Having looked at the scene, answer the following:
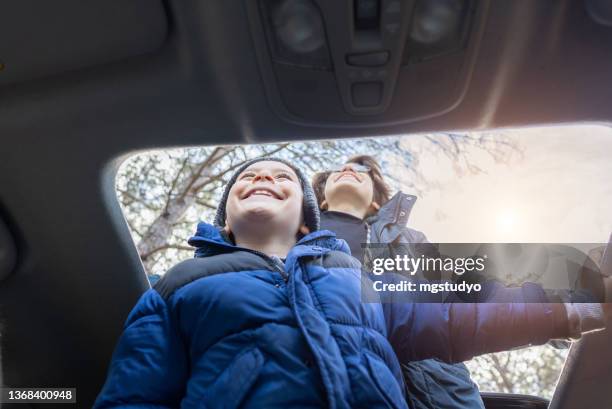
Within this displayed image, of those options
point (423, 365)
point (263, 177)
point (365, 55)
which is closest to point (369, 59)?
point (365, 55)

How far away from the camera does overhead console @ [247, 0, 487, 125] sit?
916 mm

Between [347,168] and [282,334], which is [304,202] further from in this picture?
[282,334]

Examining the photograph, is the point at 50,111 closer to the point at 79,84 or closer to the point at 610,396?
the point at 79,84

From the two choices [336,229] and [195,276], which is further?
[336,229]

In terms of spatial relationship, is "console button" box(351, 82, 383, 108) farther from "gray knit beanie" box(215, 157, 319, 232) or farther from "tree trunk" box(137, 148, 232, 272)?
"tree trunk" box(137, 148, 232, 272)

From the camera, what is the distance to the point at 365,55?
3.16 ft

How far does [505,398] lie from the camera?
1401 mm

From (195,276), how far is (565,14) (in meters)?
0.85

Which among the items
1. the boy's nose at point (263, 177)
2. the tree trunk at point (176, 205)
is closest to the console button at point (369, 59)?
the boy's nose at point (263, 177)

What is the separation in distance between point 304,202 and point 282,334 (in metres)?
0.42

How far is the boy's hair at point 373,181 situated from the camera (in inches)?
57.3

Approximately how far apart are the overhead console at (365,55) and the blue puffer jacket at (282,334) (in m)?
0.30

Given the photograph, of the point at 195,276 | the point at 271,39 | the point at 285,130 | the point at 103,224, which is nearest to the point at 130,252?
the point at 103,224

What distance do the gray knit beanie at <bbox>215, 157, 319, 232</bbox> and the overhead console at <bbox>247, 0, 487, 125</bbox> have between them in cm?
21
